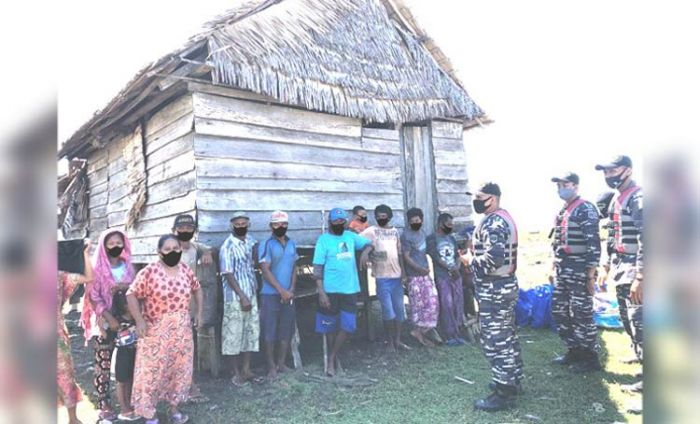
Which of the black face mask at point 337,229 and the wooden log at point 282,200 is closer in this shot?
the black face mask at point 337,229

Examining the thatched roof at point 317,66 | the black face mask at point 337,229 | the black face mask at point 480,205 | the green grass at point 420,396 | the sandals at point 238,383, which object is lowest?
the green grass at point 420,396

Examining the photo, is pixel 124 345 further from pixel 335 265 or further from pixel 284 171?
pixel 284 171

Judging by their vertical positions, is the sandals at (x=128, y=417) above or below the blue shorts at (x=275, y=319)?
below

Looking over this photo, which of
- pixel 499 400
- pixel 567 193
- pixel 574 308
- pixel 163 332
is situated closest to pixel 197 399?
pixel 163 332

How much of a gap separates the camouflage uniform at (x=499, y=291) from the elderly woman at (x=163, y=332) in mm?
2923

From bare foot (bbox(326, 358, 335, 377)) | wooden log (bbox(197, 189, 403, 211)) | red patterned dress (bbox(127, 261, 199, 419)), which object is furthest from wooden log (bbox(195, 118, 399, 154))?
bare foot (bbox(326, 358, 335, 377))

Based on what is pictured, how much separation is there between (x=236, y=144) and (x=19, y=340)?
5.67 m

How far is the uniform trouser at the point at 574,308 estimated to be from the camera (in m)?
5.42

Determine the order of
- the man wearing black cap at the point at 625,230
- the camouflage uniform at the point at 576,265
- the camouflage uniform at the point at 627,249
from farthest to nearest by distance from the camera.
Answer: the camouflage uniform at the point at 576,265 < the man wearing black cap at the point at 625,230 < the camouflage uniform at the point at 627,249

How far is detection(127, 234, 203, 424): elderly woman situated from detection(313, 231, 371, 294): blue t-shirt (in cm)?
183

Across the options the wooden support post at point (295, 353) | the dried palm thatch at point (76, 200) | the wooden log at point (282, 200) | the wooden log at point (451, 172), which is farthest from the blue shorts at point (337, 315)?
the dried palm thatch at point (76, 200)

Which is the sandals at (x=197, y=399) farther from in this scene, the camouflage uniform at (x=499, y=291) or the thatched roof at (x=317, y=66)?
the thatched roof at (x=317, y=66)

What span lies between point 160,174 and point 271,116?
76.1 inches

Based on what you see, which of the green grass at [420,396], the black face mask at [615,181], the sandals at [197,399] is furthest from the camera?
the sandals at [197,399]
